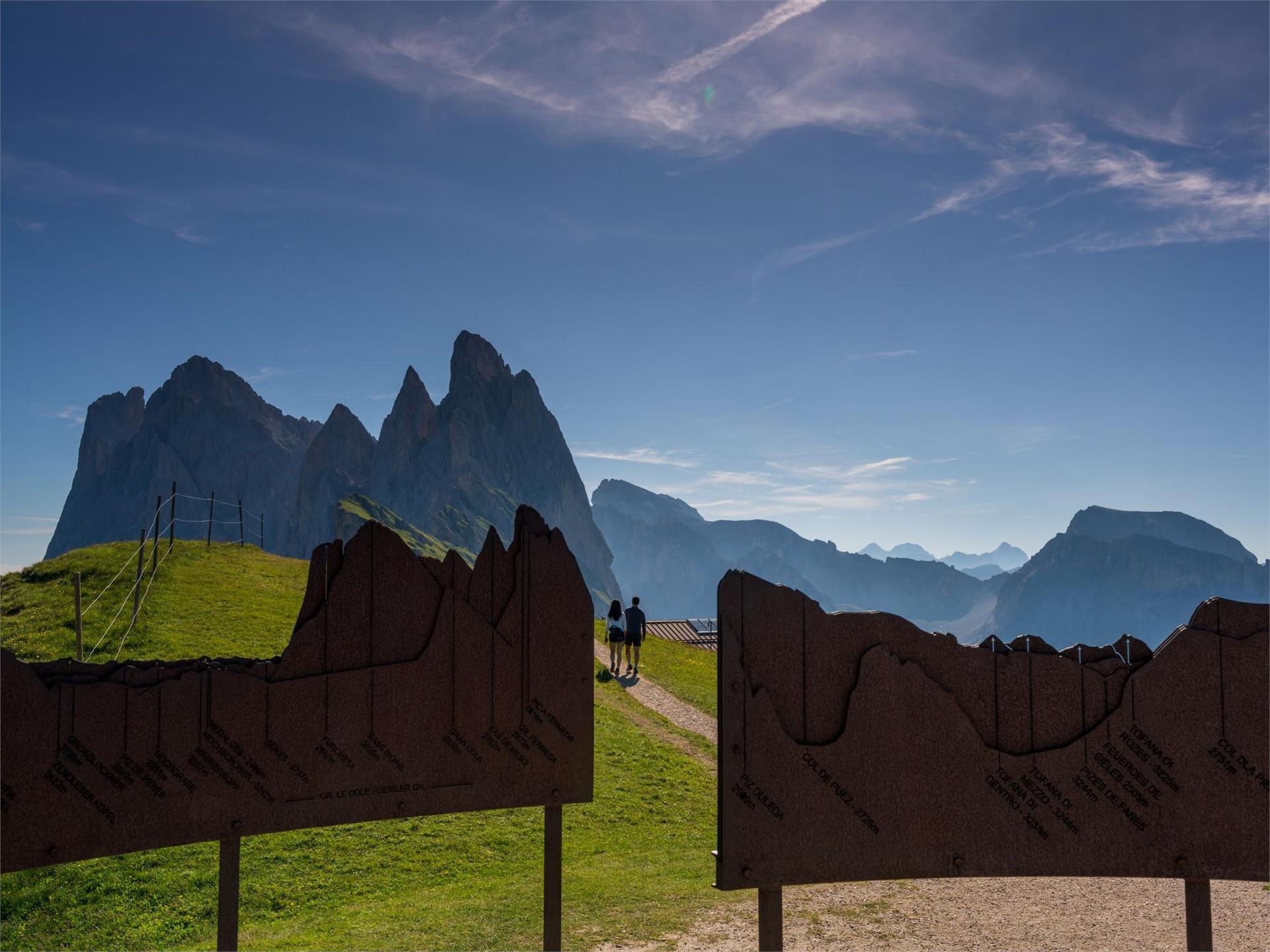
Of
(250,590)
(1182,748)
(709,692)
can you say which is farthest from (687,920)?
(250,590)

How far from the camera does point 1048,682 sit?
714cm

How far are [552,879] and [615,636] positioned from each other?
59.2 ft

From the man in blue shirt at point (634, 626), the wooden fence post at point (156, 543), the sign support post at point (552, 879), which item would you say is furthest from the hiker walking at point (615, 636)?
the sign support post at point (552, 879)

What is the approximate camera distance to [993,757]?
7.05 metres

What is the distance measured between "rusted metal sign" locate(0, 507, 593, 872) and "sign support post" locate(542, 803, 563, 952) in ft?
0.62

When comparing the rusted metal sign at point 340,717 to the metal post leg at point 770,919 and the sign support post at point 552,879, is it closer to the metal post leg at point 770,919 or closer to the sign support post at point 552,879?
the sign support post at point 552,879

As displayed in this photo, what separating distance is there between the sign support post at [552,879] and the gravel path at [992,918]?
2.58 metres

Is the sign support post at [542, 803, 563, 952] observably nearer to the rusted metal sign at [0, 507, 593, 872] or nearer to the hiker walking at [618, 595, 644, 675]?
the rusted metal sign at [0, 507, 593, 872]

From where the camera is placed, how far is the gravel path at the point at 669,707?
71.2 ft

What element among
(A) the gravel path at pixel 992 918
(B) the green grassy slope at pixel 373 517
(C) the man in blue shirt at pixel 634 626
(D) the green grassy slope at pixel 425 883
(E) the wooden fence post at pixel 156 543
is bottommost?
(D) the green grassy slope at pixel 425 883

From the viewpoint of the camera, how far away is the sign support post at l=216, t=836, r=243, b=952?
6941 mm

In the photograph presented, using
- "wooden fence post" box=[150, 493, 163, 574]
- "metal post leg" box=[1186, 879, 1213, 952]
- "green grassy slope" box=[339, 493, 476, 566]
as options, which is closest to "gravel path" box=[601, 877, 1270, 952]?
"metal post leg" box=[1186, 879, 1213, 952]

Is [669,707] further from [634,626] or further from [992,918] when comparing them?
[992,918]

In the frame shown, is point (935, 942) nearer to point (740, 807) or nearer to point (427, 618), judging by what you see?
point (740, 807)
